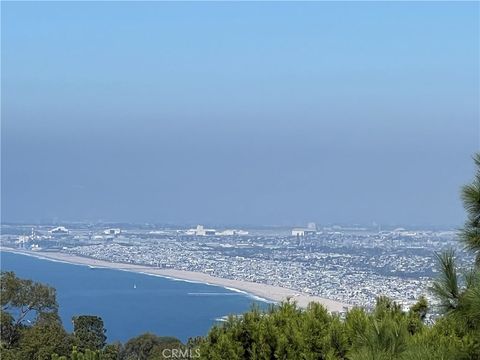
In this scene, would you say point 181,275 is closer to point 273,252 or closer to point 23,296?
point 273,252

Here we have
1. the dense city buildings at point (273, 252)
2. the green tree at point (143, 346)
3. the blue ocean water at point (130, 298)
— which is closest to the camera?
the green tree at point (143, 346)

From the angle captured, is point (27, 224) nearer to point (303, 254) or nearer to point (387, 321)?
point (303, 254)

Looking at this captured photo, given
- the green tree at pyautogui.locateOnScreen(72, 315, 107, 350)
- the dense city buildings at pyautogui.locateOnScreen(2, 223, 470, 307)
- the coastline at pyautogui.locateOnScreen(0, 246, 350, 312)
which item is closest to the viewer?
the green tree at pyautogui.locateOnScreen(72, 315, 107, 350)

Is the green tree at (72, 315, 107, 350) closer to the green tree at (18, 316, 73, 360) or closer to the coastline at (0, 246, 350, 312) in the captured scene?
the green tree at (18, 316, 73, 360)

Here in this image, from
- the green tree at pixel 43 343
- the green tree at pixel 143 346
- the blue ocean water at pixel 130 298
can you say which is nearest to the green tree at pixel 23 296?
the green tree at pixel 43 343

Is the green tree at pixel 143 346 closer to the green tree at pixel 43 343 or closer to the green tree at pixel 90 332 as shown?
the green tree at pixel 90 332

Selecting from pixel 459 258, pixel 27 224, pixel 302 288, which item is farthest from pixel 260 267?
pixel 459 258

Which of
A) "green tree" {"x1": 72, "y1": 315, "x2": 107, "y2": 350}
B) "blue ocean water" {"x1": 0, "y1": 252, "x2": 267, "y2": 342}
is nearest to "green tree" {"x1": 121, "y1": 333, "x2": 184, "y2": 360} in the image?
"green tree" {"x1": 72, "y1": 315, "x2": 107, "y2": 350}

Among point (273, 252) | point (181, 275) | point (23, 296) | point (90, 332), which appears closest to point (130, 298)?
point (181, 275)
